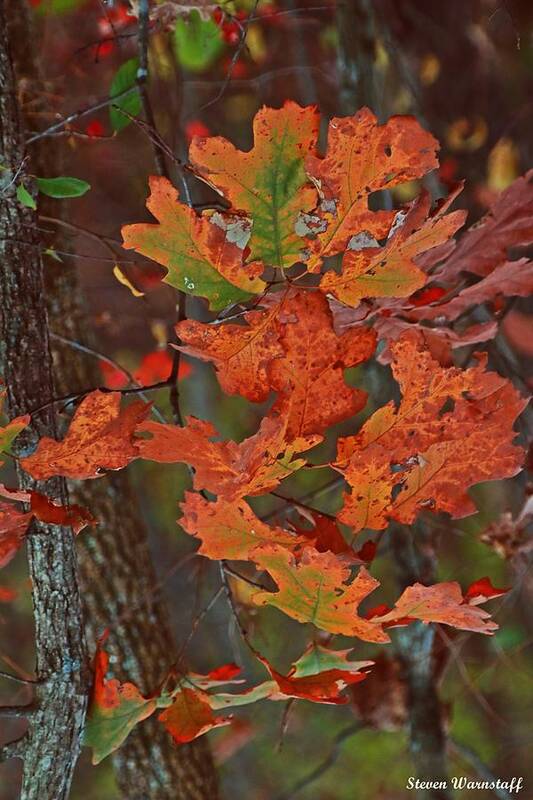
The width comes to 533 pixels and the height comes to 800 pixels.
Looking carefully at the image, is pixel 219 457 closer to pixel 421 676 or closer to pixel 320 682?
pixel 320 682

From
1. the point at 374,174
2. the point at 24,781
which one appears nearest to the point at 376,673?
the point at 24,781

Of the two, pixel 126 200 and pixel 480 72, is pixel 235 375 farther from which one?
pixel 126 200

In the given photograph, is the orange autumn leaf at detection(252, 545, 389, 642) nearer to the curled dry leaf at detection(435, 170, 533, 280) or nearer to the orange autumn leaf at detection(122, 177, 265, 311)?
the orange autumn leaf at detection(122, 177, 265, 311)

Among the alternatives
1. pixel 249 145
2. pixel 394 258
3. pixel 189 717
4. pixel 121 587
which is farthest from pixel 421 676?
pixel 249 145

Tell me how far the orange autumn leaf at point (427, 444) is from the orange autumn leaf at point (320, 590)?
50 millimetres

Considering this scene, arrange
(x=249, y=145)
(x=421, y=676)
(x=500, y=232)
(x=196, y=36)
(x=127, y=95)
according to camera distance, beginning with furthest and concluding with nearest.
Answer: (x=249, y=145) < (x=421, y=676) < (x=196, y=36) < (x=127, y=95) < (x=500, y=232)

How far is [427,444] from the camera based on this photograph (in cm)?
53

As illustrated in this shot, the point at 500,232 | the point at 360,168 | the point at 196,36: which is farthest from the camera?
the point at 196,36

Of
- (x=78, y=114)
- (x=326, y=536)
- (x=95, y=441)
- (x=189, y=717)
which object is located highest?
(x=78, y=114)

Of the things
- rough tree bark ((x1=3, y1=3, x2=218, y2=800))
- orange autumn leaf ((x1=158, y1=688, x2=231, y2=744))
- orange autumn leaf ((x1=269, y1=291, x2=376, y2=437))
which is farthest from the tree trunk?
orange autumn leaf ((x1=269, y1=291, x2=376, y2=437))

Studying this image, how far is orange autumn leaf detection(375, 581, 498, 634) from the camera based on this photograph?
0.49 meters

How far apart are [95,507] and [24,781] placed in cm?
32

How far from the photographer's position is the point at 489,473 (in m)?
0.55

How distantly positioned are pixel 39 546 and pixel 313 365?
27 centimetres
